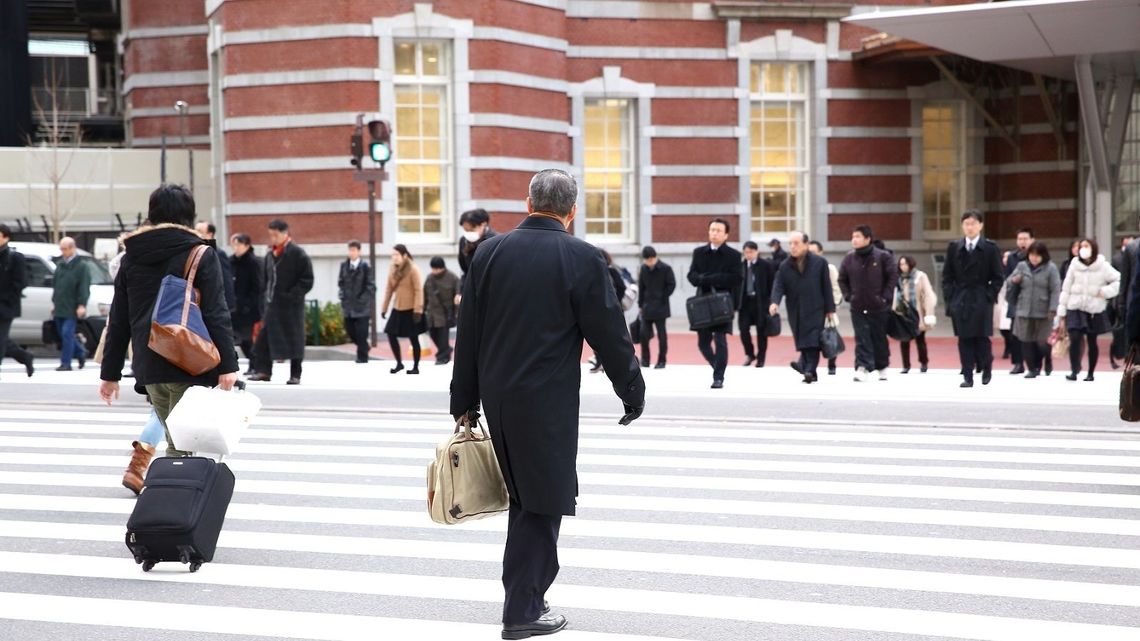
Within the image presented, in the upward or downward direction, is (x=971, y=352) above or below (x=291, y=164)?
below

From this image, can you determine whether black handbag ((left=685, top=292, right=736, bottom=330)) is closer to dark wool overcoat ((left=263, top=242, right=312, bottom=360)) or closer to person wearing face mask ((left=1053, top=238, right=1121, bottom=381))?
person wearing face mask ((left=1053, top=238, right=1121, bottom=381))

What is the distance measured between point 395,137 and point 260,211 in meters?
2.72

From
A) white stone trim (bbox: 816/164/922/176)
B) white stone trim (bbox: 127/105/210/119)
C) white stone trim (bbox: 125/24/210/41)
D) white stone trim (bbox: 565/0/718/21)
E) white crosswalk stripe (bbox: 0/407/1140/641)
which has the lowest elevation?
white crosswalk stripe (bbox: 0/407/1140/641)

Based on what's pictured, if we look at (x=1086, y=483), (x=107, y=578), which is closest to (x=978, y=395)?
(x=1086, y=483)

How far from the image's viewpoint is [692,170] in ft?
93.2

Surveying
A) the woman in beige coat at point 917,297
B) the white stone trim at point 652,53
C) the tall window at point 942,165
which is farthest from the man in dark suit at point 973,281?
the tall window at point 942,165

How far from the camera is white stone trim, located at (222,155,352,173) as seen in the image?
82.2ft

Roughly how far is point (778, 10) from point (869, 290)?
1366cm

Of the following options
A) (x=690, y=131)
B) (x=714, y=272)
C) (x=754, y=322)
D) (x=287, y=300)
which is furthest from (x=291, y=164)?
(x=714, y=272)

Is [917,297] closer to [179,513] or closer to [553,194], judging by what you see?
[179,513]

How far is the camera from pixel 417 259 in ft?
82.1

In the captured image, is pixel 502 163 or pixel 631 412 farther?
pixel 502 163

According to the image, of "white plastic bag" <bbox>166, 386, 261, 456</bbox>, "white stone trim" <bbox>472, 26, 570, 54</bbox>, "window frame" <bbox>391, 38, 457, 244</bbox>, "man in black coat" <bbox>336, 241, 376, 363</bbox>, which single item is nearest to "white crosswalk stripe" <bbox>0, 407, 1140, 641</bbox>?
"white plastic bag" <bbox>166, 386, 261, 456</bbox>

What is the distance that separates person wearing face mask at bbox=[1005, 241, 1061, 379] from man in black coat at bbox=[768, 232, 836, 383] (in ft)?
7.04
